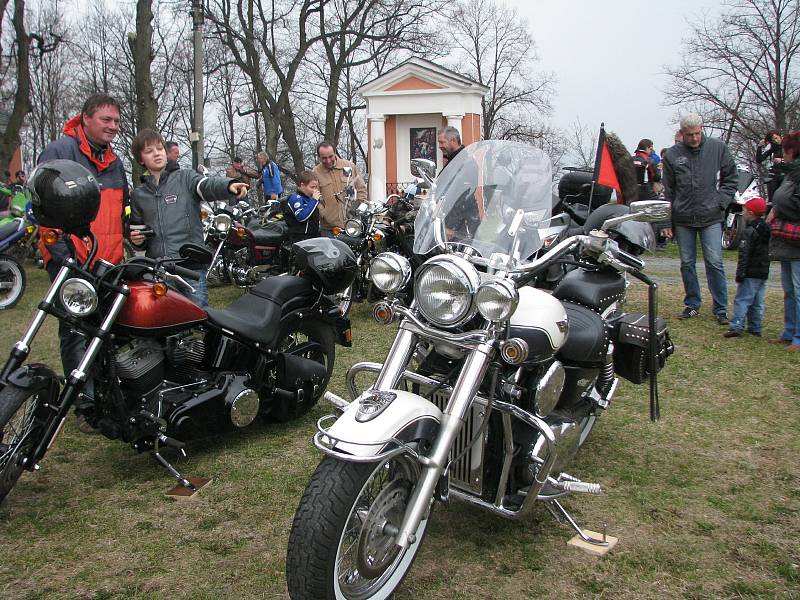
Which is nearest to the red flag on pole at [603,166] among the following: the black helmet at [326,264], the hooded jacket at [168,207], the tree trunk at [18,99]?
the black helmet at [326,264]

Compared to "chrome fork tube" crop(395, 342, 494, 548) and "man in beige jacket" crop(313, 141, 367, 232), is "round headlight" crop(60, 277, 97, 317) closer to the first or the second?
"chrome fork tube" crop(395, 342, 494, 548)

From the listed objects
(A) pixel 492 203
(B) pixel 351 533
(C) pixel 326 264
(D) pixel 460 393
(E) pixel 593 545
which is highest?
(A) pixel 492 203

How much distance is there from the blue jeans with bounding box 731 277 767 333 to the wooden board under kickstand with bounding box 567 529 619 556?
13.6 feet

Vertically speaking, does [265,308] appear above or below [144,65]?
below

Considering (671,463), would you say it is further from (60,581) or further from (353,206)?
(353,206)

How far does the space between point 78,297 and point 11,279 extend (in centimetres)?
672

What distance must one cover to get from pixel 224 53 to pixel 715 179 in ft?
99.4

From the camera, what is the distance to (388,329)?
7.03 meters

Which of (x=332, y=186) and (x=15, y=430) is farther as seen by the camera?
(x=332, y=186)

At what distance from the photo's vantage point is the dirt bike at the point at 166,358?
123 inches

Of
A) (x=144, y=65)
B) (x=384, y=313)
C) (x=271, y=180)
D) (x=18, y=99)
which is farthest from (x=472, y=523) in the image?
(x=18, y=99)

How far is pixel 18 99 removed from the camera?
17297 mm

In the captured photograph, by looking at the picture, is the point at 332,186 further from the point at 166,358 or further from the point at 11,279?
the point at 166,358

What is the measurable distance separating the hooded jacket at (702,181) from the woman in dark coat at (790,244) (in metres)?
0.64
